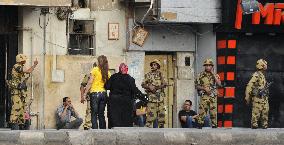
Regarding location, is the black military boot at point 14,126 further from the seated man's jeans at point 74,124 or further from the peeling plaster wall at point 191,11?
the peeling plaster wall at point 191,11

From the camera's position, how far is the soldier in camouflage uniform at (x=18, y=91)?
91.1 feet

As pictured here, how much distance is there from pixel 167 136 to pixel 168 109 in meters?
7.79

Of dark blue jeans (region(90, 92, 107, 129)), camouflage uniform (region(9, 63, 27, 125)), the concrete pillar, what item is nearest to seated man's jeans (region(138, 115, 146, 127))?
the concrete pillar

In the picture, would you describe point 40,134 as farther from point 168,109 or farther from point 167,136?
point 168,109

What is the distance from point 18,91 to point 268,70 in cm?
837

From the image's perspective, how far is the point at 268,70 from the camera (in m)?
33.6

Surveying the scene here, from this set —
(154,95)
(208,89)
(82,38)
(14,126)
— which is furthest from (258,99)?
(82,38)

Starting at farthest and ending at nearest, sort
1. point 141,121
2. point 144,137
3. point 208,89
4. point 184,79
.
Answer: point 184,79 → point 141,121 → point 208,89 → point 144,137

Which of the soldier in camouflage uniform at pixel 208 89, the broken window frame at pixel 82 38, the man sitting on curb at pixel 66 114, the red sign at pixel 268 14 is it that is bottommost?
the man sitting on curb at pixel 66 114

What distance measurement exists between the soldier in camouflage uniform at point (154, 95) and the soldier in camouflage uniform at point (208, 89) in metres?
0.88

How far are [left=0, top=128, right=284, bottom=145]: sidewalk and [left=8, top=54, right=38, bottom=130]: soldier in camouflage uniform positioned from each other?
326 cm

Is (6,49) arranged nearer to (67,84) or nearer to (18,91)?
(67,84)

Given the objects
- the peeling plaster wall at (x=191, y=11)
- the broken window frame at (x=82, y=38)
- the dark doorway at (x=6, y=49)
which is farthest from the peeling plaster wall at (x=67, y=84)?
the peeling plaster wall at (x=191, y=11)

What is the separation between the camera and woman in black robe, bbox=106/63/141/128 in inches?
1047
